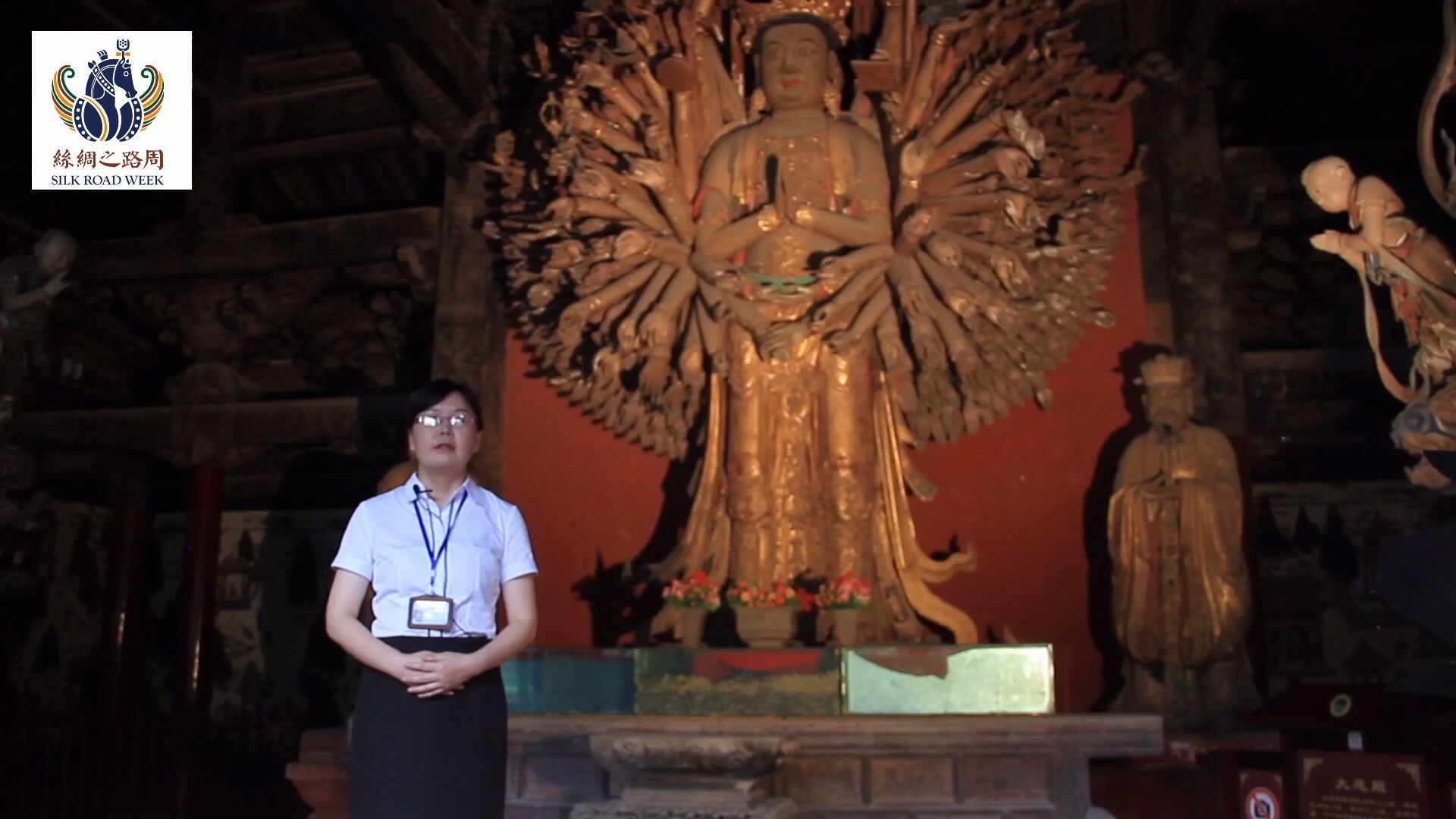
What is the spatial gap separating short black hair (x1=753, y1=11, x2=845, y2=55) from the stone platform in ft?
10.2

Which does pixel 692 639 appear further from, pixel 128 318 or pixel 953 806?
pixel 128 318

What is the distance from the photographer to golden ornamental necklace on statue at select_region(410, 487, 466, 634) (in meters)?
2.24

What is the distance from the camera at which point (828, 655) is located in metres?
4.80

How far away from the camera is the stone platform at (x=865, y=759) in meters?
4.34

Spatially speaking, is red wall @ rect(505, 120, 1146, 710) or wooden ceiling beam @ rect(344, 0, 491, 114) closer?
red wall @ rect(505, 120, 1146, 710)

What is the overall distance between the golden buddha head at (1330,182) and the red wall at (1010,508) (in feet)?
5.02

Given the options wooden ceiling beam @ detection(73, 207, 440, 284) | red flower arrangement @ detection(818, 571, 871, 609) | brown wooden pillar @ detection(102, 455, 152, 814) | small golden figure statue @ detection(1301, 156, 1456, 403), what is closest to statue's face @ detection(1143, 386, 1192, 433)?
small golden figure statue @ detection(1301, 156, 1456, 403)

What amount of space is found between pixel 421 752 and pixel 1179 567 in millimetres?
3729

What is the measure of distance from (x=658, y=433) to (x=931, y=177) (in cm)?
175

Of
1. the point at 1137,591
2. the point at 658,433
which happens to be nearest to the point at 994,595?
the point at 1137,591

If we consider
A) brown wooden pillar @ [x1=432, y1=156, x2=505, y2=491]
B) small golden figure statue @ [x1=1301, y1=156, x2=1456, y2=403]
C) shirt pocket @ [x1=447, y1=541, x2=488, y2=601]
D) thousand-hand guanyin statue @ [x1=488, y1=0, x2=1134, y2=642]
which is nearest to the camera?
shirt pocket @ [x1=447, y1=541, x2=488, y2=601]

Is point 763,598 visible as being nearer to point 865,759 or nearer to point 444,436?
point 865,759

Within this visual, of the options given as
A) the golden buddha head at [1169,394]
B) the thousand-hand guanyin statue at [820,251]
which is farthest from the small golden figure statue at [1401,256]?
the thousand-hand guanyin statue at [820,251]

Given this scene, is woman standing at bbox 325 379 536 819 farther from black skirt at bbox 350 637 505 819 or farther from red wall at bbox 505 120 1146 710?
red wall at bbox 505 120 1146 710
